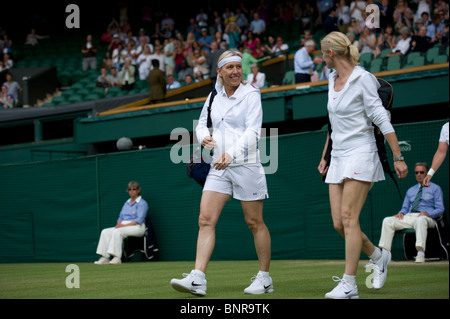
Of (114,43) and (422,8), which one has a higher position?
(114,43)

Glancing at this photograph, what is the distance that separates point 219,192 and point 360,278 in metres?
2.09

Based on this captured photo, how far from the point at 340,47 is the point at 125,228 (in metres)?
8.78

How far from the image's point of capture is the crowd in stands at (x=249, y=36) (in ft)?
56.1

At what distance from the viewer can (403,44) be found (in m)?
16.5

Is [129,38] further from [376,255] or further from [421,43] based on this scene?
[376,255]

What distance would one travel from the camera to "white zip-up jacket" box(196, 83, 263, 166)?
6.31 meters

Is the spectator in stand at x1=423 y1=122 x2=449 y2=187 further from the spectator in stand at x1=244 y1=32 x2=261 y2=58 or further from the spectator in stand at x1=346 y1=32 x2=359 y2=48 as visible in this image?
the spectator in stand at x1=244 y1=32 x2=261 y2=58

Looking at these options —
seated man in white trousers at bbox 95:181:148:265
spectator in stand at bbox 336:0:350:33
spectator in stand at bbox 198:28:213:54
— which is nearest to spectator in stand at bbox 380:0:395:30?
spectator in stand at bbox 336:0:350:33

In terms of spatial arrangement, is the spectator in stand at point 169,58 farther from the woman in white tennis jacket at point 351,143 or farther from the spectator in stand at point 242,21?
the woman in white tennis jacket at point 351,143

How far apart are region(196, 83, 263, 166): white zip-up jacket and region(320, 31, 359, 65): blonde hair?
88 cm

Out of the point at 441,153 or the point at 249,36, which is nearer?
the point at 441,153

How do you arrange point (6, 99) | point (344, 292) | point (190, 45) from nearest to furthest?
1. point (344, 292)
2. point (190, 45)
3. point (6, 99)

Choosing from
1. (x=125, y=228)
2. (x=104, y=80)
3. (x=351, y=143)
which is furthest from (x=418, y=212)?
(x=104, y=80)

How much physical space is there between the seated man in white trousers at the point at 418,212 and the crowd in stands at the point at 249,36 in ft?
17.8
